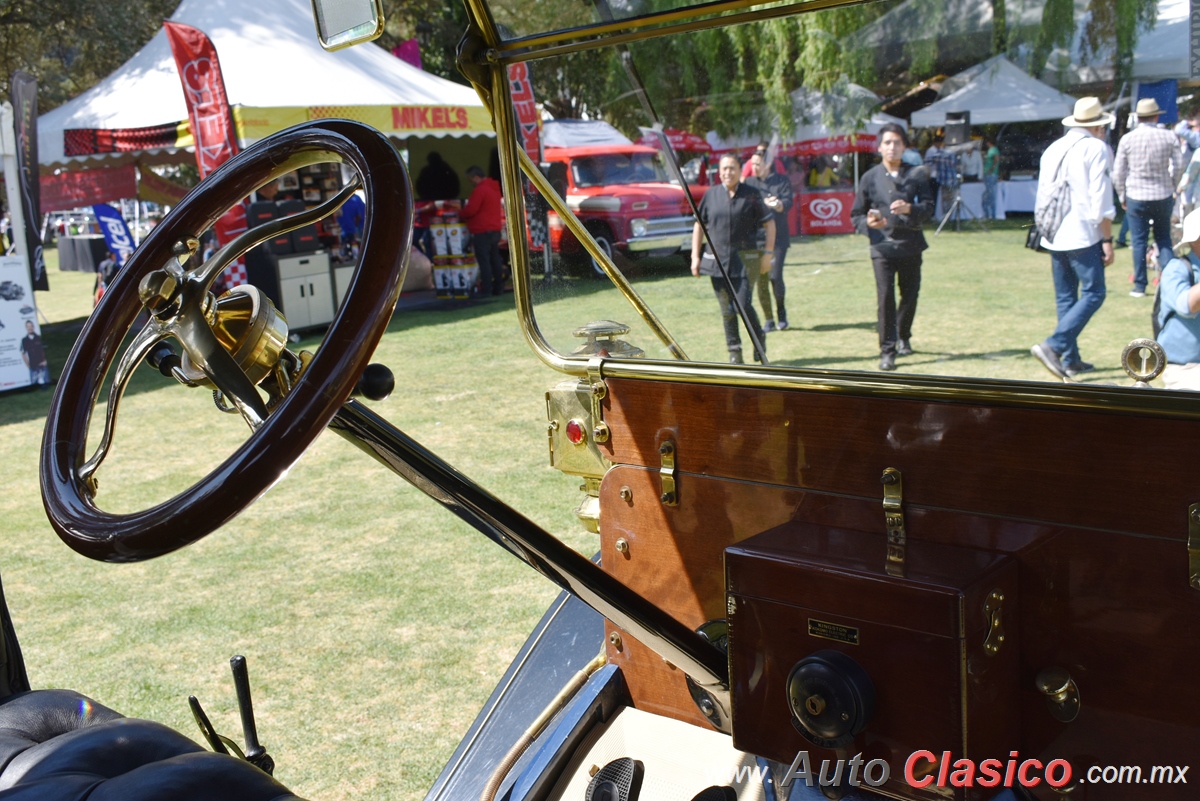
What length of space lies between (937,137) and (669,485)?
625 millimetres

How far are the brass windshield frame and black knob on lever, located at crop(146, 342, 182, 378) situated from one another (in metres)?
0.67

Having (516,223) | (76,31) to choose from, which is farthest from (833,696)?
(76,31)

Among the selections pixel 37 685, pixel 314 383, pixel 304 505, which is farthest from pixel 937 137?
pixel 304 505

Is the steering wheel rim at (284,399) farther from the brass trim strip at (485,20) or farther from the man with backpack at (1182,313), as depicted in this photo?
the man with backpack at (1182,313)

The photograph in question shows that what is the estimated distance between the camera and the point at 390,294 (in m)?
0.99

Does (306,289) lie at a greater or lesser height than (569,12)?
lesser

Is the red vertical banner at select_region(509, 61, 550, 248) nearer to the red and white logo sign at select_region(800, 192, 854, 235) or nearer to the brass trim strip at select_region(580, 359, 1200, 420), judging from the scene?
the brass trim strip at select_region(580, 359, 1200, 420)

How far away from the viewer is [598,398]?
1.61 metres

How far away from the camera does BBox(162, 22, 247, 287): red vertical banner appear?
8555mm

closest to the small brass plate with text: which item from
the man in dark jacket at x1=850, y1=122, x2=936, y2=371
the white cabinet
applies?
the man in dark jacket at x1=850, y1=122, x2=936, y2=371

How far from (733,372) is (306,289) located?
884cm

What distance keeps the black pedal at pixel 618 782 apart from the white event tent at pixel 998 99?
102 centimetres

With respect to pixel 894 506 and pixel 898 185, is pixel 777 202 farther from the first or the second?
pixel 894 506

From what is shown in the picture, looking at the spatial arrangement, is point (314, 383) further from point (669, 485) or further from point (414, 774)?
point (414, 774)
